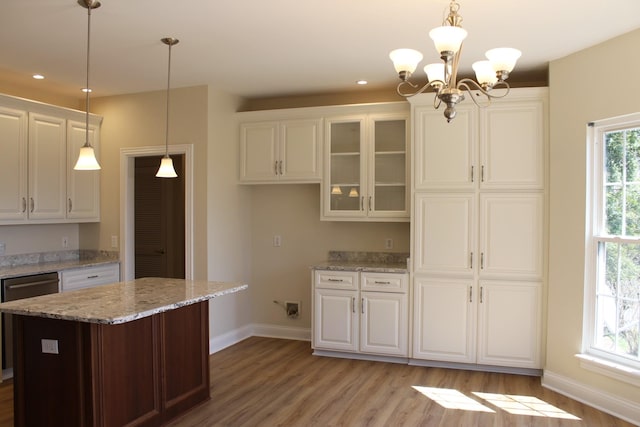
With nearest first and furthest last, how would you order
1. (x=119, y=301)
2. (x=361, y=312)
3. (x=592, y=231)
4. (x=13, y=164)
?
(x=119, y=301)
(x=592, y=231)
(x=13, y=164)
(x=361, y=312)

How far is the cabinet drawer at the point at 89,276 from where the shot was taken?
178 inches

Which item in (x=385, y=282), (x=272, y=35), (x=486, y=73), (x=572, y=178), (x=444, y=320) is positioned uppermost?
(x=272, y=35)

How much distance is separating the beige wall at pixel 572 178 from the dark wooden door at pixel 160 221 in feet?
13.8

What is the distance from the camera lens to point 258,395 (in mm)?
3785

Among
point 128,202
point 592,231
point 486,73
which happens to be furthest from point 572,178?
point 128,202

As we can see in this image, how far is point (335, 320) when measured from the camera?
468cm

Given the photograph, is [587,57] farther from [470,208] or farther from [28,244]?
[28,244]

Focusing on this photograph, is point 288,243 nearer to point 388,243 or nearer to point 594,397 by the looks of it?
point 388,243

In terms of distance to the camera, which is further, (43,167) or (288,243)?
(288,243)

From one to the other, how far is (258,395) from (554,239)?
2.64 m

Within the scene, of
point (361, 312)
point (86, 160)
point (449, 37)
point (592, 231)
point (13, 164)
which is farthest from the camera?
point (361, 312)

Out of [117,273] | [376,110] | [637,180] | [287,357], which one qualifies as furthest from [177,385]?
[637,180]

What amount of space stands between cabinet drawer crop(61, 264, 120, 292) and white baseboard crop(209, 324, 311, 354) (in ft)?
4.23

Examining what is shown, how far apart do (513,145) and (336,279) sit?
6.49 ft
